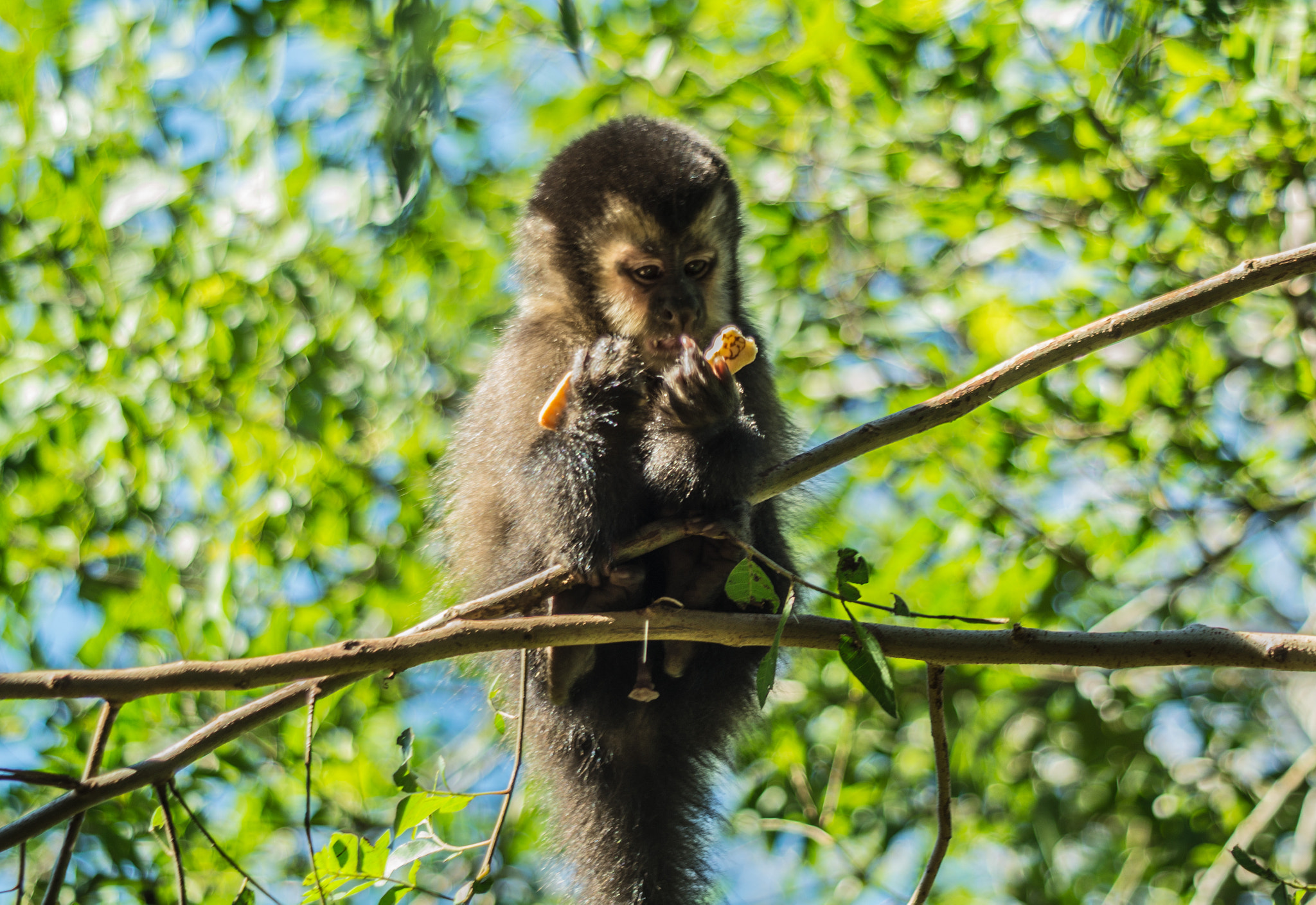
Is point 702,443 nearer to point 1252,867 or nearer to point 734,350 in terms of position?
point 734,350

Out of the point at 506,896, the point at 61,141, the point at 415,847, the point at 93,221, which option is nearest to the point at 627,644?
the point at 415,847

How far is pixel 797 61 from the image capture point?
4.08 m

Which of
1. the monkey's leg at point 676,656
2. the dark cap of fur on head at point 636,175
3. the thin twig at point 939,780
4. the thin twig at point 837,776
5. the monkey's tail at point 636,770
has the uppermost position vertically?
the dark cap of fur on head at point 636,175

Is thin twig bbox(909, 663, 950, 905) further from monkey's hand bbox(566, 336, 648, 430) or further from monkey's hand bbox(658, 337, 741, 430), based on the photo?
monkey's hand bbox(566, 336, 648, 430)

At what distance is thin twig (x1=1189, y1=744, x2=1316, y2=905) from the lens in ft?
13.1

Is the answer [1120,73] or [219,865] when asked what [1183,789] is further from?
[219,865]

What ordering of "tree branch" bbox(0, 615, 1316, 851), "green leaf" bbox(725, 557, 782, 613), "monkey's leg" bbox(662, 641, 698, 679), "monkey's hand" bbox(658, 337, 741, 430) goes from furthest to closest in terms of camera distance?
"monkey's leg" bbox(662, 641, 698, 679) → "monkey's hand" bbox(658, 337, 741, 430) → "green leaf" bbox(725, 557, 782, 613) → "tree branch" bbox(0, 615, 1316, 851)

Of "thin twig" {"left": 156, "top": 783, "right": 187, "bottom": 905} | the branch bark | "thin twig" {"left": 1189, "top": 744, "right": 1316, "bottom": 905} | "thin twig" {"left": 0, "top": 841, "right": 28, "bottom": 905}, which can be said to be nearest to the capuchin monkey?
the branch bark

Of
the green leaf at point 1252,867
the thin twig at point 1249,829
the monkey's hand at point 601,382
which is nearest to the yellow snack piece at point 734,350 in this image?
the monkey's hand at point 601,382

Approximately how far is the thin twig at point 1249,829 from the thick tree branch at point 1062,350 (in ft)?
7.51

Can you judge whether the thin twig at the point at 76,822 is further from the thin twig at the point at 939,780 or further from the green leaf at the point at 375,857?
the thin twig at the point at 939,780

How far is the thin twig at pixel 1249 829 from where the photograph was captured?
399cm

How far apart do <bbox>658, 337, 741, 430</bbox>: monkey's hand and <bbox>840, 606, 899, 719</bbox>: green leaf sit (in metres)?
0.93

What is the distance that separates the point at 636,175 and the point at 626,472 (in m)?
1.07
